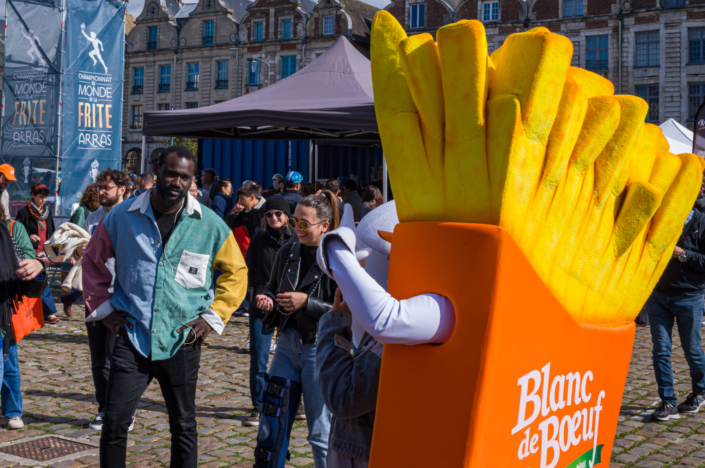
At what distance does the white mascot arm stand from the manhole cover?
3.34 m

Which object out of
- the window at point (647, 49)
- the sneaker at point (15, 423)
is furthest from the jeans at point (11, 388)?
the window at point (647, 49)

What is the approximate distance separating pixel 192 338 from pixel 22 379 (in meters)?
3.79

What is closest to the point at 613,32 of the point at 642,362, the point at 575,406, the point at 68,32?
the point at 68,32

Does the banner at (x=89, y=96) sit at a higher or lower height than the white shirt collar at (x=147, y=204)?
higher

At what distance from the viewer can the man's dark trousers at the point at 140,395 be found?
3240 millimetres

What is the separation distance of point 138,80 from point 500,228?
51.0 metres

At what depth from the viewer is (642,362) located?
7.56m

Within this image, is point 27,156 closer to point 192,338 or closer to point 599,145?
point 192,338

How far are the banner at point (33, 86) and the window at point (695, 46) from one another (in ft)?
101

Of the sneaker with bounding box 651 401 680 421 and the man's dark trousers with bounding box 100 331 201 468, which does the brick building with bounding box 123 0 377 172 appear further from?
the man's dark trousers with bounding box 100 331 201 468

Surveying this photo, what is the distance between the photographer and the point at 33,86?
1481 cm

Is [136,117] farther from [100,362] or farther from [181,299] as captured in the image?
[181,299]

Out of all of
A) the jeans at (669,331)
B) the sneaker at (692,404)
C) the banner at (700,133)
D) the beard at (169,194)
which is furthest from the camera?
the banner at (700,133)

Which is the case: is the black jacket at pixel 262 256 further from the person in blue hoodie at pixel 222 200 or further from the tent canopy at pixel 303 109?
the person in blue hoodie at pixel 222 200
